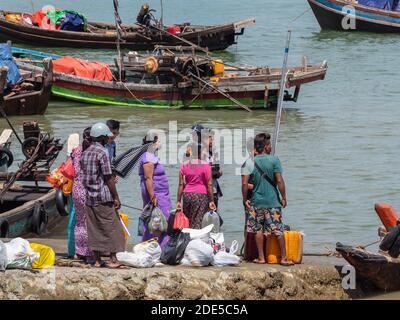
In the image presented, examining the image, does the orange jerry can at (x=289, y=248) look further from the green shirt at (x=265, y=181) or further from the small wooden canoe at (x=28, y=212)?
the small wooden canoe at (x=28, y=212)

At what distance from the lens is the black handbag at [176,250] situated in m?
9.06

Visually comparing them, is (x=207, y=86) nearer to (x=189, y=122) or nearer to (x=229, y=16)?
(x=189, y=122)

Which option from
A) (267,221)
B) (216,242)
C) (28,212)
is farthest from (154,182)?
(28,212)

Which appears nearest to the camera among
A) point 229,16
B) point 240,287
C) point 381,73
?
point 240,287

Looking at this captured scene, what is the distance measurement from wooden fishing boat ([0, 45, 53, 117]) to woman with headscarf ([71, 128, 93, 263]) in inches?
474

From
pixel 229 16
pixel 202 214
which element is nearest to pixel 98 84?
pixel 202 214

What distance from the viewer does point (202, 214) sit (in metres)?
9.52

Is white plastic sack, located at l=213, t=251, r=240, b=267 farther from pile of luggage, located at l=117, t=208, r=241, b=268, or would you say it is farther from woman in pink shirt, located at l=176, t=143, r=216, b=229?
woman in pink shirt, located at l=176, t=143, r=216, b=229

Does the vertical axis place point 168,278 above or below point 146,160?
below

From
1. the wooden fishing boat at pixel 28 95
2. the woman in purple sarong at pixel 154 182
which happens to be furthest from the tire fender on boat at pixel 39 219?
the wooden fishing boat at pixel 28 95

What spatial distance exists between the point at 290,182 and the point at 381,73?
14.4 metres

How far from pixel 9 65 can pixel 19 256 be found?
1273 centimetres

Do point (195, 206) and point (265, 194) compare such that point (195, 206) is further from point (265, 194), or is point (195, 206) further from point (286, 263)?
point (286, 263)

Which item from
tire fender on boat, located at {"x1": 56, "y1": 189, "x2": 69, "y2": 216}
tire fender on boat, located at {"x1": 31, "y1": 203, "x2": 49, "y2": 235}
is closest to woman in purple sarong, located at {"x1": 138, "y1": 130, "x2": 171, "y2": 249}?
tire fender on boat, located at {"x1": 56, "y1": 189, "x2": 69, "y2": 216}
